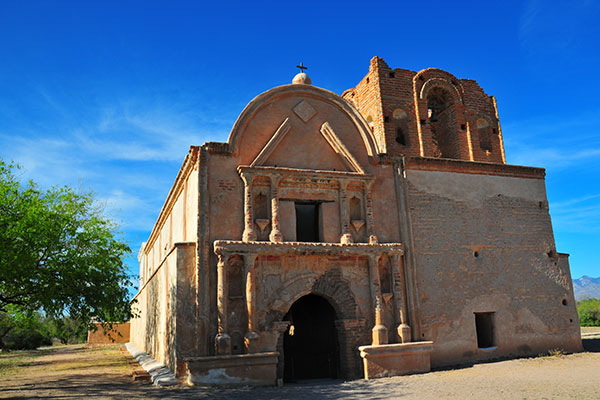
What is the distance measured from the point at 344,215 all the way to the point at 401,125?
4318 millimetres

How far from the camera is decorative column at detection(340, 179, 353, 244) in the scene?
40.8ft

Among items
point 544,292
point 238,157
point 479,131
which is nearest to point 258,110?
point 238,157

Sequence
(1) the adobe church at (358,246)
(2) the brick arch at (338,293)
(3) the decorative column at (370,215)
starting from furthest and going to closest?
1. (3) the decorative column at (370,215)
2. (2) the brick arch at (338,293)
3. (1) the adobe church at (358,246)

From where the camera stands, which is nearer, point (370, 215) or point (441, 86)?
point (370, 215)

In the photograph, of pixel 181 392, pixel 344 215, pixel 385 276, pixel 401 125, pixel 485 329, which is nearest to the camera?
pixel 181 392

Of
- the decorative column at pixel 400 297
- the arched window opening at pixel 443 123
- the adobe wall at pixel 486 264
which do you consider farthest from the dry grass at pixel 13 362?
the arched window opening at pixel 443 123

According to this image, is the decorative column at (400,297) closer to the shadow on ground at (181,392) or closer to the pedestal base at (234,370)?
the shadow on ground at (181,392)

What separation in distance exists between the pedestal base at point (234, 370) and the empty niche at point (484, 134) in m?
9.94

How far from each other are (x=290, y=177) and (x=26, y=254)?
6565 mm

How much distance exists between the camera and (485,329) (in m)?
14.0

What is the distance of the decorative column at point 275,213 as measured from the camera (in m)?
11.8

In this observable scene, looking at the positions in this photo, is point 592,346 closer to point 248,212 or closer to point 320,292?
point 320,292

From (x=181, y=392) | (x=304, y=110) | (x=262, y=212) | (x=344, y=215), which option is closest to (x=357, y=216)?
(x=344, y=215)

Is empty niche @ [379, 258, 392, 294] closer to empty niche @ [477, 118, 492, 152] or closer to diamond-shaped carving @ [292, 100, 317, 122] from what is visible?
diamond-shaped carving @ [292, 100, 317, 122]
